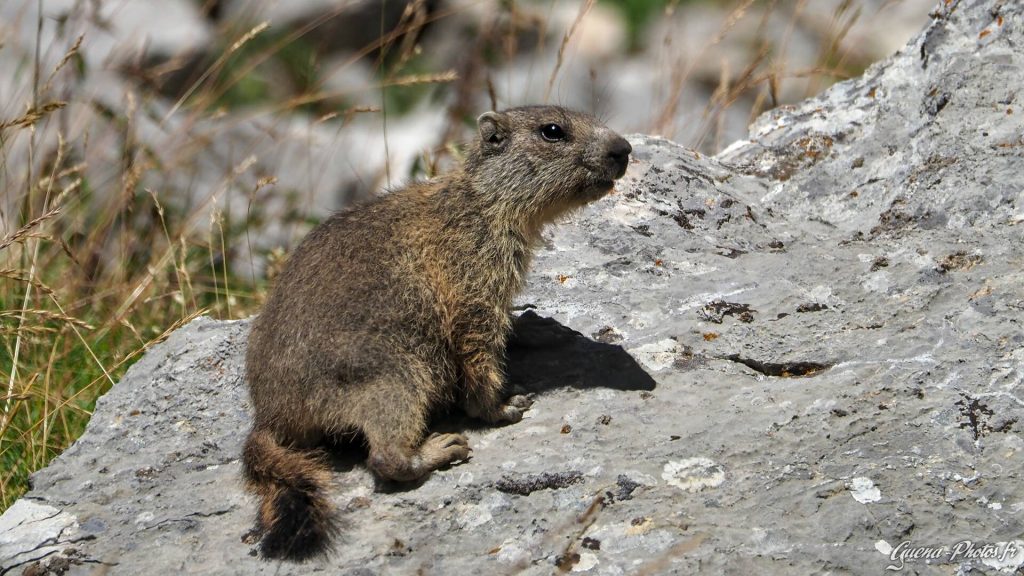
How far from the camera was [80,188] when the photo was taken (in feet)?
27.5

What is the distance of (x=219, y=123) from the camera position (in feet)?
33.5

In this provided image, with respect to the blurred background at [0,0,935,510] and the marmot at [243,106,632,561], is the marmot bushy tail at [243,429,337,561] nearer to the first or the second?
the marmot at [243,106,632,561]

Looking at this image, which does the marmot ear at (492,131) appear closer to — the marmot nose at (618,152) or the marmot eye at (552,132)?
the marmot eye at (552,132)

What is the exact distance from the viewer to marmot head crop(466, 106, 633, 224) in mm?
5539

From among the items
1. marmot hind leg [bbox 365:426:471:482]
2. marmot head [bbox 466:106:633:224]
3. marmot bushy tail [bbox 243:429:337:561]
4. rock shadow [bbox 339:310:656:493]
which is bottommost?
marmot bushy tail [bbox 243:429:337:561]

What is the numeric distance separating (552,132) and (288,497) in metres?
2.33

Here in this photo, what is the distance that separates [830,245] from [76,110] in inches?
279

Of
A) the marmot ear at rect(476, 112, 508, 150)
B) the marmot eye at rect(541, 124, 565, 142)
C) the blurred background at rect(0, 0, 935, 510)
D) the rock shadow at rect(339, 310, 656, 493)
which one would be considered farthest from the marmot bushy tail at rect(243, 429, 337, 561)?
the marmot eye at rect(541, 124, 565, 142)

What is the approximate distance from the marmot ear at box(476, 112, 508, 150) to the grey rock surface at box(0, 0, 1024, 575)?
720 mm

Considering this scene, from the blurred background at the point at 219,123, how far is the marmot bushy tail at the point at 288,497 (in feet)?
4.13

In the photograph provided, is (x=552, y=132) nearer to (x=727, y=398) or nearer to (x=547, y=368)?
(x=547, y=368)

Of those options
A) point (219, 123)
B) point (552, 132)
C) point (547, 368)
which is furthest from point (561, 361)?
point (219, 123)

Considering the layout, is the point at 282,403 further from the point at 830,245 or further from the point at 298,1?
the point at 298,1

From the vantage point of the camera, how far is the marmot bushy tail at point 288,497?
13.9 feet
